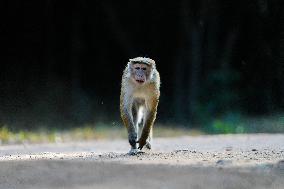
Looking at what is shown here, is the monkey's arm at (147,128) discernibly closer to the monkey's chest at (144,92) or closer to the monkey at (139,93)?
the monkey at (139,93)

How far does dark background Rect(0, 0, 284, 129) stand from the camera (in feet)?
66.3

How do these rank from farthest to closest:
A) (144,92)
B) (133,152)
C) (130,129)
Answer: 1. (144,92)
2. (130,129)
3. (133,152)

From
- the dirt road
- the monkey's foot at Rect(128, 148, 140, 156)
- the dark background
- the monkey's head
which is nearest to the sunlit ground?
the dark background

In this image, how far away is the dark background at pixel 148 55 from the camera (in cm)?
2022

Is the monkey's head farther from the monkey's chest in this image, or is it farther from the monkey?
the monkey's chest

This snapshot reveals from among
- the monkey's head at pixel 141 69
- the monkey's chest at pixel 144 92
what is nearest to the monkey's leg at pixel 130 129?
the monkey's chest at pixel 144 92

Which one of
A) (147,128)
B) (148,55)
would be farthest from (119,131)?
(147,128)

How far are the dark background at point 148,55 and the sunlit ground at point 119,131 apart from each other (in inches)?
20.2

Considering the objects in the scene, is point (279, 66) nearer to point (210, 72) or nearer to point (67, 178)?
point (210, 72)

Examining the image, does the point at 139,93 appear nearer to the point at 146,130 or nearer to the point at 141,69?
the point at 141,69

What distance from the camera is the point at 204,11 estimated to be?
21.8m

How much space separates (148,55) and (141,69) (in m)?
10.5

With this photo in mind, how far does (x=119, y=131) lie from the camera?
1836 centimetres

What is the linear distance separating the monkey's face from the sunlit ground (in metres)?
5.29
